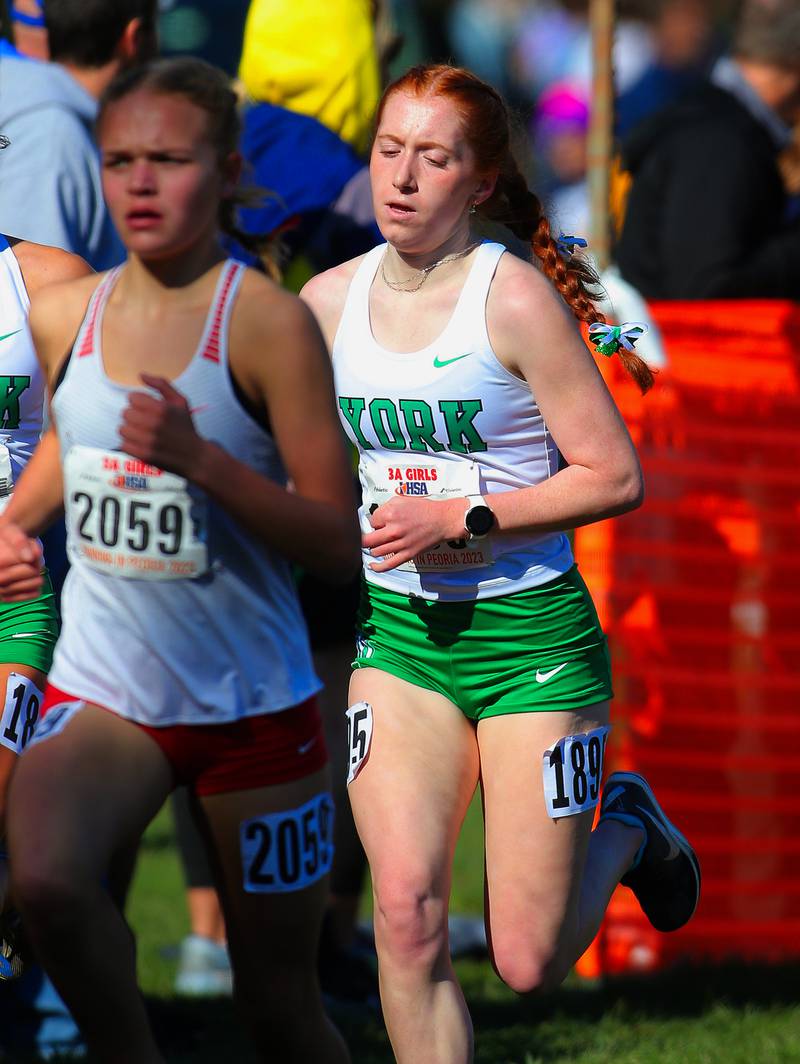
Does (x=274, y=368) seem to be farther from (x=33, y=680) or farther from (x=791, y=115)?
(x=791, y=115)

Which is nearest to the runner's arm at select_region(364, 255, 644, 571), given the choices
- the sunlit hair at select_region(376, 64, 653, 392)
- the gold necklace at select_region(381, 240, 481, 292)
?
the gold necklace at select_region(381, 240, 481, 292)

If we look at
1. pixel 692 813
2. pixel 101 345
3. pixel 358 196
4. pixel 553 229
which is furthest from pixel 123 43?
pixel 692 813

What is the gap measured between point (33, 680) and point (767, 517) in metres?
3.36

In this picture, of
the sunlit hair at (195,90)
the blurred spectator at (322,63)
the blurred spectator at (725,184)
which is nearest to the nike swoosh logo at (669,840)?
the sunlit hair at (195,90)

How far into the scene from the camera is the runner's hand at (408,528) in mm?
3898

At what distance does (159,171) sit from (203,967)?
3375 mm

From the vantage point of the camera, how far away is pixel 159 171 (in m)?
3.51

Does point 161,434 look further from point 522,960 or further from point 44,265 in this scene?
point 522,960

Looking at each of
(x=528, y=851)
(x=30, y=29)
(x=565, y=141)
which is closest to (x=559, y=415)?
(x=528, y=851)

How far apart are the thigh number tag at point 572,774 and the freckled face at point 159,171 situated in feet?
4.69

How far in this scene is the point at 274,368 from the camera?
347cm

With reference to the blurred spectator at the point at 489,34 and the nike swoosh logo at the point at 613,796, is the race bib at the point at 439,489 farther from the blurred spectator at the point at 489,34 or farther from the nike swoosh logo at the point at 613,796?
the blurred spectator at the point at 489,34

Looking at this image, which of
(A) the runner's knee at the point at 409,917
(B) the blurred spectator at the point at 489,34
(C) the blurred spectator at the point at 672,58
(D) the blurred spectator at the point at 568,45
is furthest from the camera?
(B) the blurred spectator at the point at 489,34

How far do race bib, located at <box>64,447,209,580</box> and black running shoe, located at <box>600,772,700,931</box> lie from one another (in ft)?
5.70
